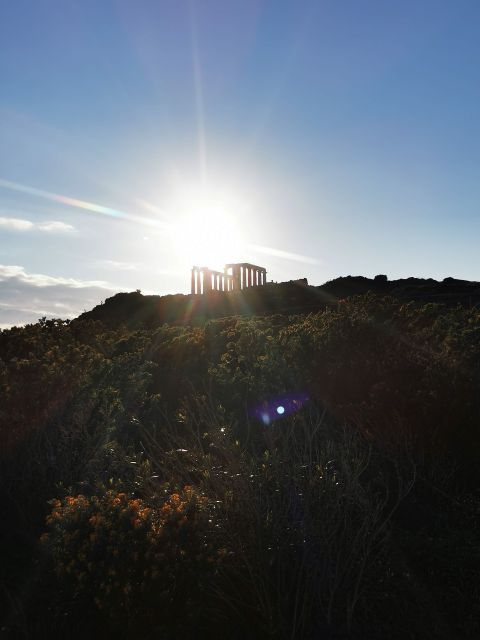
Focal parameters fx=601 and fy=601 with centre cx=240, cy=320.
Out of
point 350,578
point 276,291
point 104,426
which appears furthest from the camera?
point 276,291

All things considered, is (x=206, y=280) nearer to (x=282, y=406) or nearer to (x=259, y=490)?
(x=282, y=406)

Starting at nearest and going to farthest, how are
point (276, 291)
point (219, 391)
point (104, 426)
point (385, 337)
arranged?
point (104, 426) → point (385, 337) → point (219, 391) → point (276, 291)

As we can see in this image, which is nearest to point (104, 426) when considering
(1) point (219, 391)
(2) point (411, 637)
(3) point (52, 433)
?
(3) point (52, 433)

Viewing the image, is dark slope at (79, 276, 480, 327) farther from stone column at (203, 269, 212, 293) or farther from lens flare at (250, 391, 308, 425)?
lens flare at (250, 391, 308, 425)

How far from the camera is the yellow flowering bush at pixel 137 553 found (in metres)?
3.54

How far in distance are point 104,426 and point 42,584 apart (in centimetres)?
225

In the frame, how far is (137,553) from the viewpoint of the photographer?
→ 3.64 m

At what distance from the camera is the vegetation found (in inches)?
143

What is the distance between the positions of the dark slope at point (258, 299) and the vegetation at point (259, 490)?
36.5 feet

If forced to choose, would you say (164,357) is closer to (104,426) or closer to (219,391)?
(219,391)

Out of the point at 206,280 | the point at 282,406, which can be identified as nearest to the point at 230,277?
the point at 206,280

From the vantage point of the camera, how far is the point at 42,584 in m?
4.16

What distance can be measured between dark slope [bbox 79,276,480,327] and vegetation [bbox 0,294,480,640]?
11.1 m

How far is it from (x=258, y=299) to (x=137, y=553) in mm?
19233
